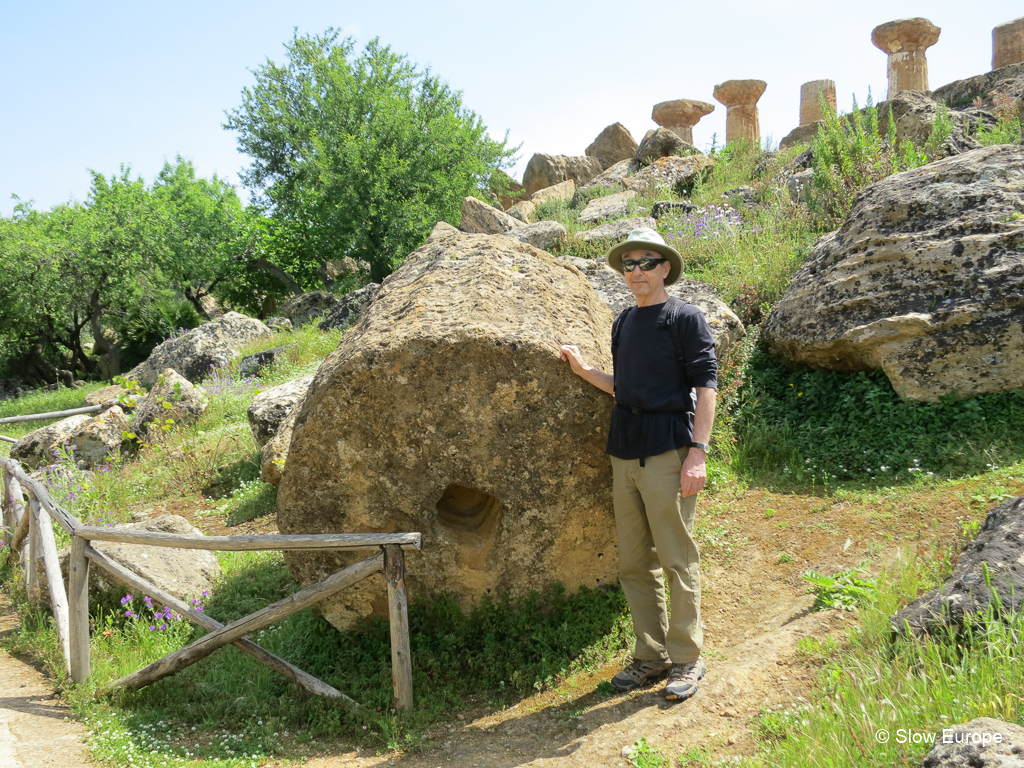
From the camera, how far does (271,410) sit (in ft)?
25.3

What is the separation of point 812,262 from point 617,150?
68.7 ft

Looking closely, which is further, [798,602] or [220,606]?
[220,606]

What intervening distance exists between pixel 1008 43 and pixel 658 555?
79.7ft

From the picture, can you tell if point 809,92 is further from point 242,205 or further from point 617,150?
point 242,205

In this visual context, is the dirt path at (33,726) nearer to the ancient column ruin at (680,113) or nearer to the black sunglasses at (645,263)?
the black sunglasses at (645,263)

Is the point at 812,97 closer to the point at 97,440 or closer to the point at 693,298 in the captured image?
the point at 693,298

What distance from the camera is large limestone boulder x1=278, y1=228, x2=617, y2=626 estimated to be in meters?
4.11

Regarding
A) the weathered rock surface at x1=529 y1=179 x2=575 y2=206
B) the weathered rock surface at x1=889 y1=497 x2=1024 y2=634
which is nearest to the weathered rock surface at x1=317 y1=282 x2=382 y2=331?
the weathered rock surface at x1=529 y1=179 x2=575 y2=206

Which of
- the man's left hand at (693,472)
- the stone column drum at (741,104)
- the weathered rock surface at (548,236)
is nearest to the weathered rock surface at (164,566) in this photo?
the man's left hand at (693,472)

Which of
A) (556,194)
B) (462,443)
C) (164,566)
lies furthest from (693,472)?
(556,194)

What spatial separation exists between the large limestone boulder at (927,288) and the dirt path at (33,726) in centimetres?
619

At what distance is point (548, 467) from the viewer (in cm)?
426

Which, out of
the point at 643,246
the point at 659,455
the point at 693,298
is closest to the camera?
the point at 659,455

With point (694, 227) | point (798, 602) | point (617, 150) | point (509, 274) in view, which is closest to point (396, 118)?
point (617, 150)
